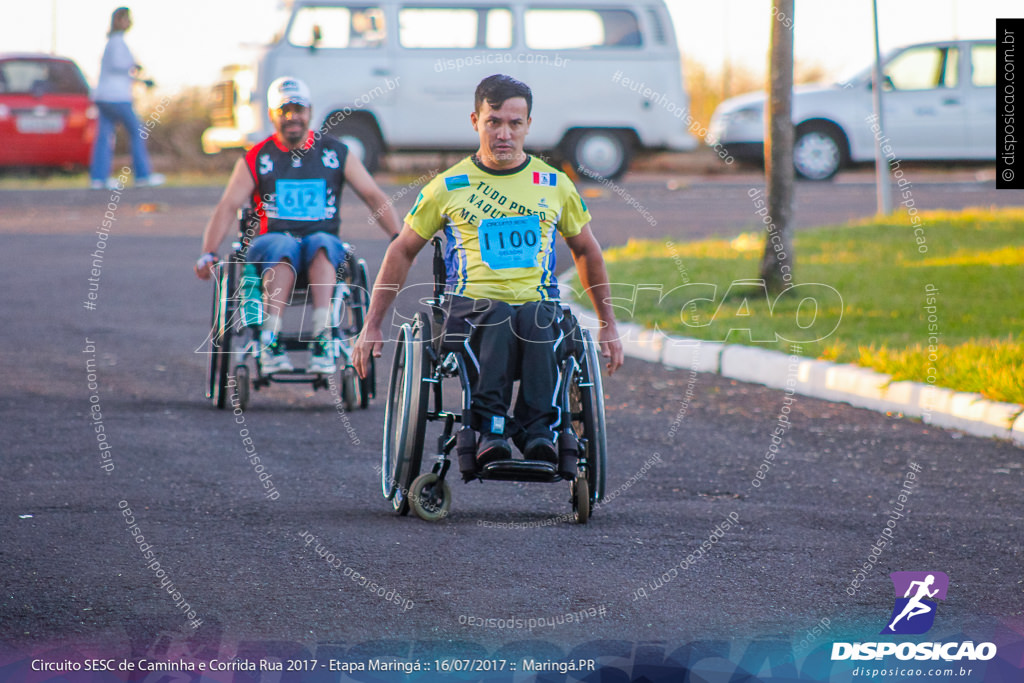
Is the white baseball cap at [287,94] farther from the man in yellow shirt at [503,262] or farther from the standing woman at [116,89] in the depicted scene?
the standing woman at [116,89]

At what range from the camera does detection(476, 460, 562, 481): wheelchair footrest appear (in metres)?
5.05

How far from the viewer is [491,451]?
5059 millimetres

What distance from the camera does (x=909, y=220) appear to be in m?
14.5

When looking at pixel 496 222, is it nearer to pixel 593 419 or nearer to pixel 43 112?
pixel 593 419

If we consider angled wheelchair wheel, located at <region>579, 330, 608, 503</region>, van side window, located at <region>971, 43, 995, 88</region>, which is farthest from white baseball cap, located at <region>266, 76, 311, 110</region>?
van side window, located at <region>971, 43, 995, 88</region>

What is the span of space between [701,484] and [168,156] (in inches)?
808

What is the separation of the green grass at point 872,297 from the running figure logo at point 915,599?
114 inches

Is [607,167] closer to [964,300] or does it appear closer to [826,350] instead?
[964,300]

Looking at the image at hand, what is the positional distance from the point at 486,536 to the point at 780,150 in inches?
245

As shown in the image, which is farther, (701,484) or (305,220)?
(305,220)

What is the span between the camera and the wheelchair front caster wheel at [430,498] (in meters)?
5.29

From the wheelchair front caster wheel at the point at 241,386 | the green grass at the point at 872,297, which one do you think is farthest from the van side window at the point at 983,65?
the wheelchair front caster wheel at the point at 241,386

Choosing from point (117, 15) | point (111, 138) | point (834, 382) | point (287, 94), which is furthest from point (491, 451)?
point (111, 138)

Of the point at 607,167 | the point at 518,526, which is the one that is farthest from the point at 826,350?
the point at 607,167
